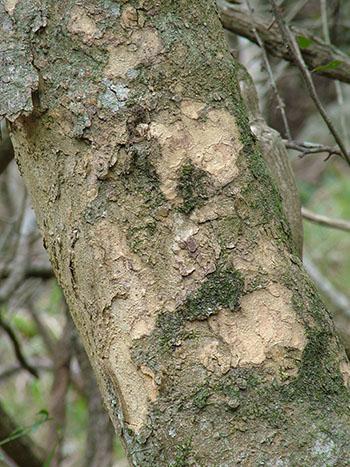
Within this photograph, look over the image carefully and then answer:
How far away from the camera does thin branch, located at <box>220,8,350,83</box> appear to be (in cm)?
178

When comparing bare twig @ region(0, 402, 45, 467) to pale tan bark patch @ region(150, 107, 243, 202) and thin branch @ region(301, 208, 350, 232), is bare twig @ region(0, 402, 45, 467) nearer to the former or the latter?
thin branch @ region(301, 208, 350, 232)

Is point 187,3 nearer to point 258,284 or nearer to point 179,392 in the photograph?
point 258,284

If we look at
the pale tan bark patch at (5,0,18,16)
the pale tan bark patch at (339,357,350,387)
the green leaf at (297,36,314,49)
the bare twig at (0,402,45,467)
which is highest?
the pale tan bark patch at (5,0,18,16)

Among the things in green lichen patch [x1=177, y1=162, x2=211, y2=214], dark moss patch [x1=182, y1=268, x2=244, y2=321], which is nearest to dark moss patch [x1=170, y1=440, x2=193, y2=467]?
dark moss patch [x1=182, y1=268, x2=244, y2=321]

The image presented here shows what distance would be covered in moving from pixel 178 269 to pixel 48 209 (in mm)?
200

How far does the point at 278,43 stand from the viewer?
1.81 m

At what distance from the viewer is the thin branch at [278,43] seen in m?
1.78

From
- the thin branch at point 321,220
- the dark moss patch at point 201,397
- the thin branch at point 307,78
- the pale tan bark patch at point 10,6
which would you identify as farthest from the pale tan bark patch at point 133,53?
the thin branch at point 321,220

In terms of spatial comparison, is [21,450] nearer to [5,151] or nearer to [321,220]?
[5,151]

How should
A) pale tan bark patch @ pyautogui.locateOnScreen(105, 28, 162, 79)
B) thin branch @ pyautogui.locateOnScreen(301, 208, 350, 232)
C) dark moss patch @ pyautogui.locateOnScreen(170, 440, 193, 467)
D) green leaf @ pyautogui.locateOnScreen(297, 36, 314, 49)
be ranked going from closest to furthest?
dark moss patch @ pyautogui.locateOnScreen(170, 440, 193, 467) → pale tan bark patch @ pyautogui.locateOnScreen(105, 28, 162, 79) → green leaf @ pyautogui.locateOnScreen(297, 36, 314, 49) → thin branch @ pyautogui.locateOnScreen(301, 208, 350, 232)

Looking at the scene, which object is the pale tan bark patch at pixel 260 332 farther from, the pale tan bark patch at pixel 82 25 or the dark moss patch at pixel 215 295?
the pale tan bark patch at pixel 82 25

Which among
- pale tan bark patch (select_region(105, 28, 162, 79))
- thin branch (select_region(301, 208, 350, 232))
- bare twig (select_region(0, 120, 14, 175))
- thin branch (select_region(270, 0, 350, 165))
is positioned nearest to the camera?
pale tan bark patch (select_region(105, 28, 162, 79))

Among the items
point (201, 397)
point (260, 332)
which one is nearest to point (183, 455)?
point (201, 397)

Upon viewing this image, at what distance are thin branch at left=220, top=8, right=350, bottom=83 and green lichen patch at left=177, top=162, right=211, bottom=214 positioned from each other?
2.79 ft
